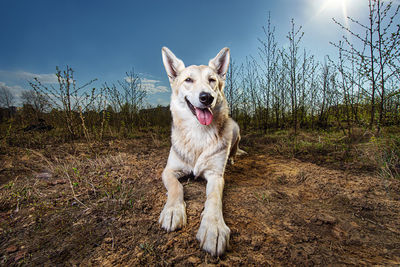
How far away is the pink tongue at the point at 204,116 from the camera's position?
2193 mm

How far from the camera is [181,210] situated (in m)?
1.54

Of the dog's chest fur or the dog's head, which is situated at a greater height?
the dog's head

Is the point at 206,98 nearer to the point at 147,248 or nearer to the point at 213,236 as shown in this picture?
the point at 213,236

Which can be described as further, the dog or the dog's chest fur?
the dog's chest fur

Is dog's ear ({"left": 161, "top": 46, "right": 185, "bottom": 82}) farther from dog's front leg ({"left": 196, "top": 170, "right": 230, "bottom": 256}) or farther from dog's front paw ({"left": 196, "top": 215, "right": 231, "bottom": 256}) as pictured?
dog's front paw ({"left": 196, "top": 215, "right": 231, "bottom": 256})

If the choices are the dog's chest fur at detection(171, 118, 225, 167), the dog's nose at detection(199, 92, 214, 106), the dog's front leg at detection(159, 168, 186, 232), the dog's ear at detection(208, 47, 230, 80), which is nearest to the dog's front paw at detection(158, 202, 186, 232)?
the dog's front leg at detection(159, 168, 186, 232)

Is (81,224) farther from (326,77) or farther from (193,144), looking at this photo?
(326,77)

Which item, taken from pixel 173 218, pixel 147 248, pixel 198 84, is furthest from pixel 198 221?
pixel 198 84

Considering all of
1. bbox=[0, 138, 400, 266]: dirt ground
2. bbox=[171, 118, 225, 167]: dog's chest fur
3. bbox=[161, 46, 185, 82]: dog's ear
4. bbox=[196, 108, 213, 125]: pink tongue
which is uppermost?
bbox=[161, 46, 185, 82]: dog's ear

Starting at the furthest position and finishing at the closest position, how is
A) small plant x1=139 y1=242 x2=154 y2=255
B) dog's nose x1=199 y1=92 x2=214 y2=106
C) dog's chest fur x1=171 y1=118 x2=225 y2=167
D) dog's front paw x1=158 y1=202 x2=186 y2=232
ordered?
dog's chest fur x1=171 y1=118 x2=225 y2=167
dog's nose x1=199 y1=92 x2=214 y2=106
dog's front paw x1=158 y1=202 x2=186 y2=232
small plant x1=139 y1=242 x2=154 y2=255

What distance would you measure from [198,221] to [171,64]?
2.40 metres

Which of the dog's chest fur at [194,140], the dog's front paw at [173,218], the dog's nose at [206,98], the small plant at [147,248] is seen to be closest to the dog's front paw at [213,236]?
the dog's front paw at [173,218]

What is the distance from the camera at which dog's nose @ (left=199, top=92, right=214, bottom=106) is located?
6.74 ft

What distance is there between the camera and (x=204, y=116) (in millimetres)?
2207
